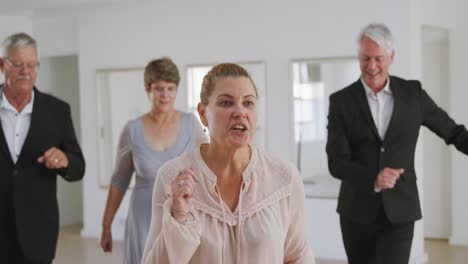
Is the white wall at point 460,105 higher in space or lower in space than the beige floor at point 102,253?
higher

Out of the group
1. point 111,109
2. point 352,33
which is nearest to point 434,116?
point 352,33

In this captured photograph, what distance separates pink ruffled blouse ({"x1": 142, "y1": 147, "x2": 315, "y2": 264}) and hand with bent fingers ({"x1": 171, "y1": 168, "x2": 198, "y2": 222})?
24mm

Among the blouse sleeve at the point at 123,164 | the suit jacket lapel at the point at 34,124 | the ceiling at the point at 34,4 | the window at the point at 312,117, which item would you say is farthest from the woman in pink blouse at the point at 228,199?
the ceiling at the point at 34,4

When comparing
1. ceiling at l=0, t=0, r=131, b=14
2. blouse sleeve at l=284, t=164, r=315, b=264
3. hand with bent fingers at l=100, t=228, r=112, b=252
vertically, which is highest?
ceiling at l=0, t=0, r=131, b=14

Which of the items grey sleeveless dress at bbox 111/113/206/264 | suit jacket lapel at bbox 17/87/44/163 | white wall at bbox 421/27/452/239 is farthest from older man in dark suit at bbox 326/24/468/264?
white wall at bbox 421/27/452/239

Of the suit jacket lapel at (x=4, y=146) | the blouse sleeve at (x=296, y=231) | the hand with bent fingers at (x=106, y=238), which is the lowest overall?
the hand with bent fingers at (x=106, y=238)

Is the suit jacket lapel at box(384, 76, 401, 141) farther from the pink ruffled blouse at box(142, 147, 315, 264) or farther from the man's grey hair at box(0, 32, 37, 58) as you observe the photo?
the man's grey hair at box(0, 32, 37, 58)

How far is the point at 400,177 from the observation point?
362 centimetres

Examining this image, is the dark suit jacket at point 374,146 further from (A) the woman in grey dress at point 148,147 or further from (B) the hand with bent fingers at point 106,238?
(B) the hand with bent fingers at point 106,238

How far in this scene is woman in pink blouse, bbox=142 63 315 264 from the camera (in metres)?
2.05

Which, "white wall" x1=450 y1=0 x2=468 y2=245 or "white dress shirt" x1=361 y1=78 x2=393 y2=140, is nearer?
"white dress shirt" x1=361 y1=78 x2=393 y2=140

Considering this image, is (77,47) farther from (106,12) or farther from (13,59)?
(13,59)

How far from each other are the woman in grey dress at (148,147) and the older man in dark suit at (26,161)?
16.0 inches

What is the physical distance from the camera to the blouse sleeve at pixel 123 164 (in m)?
3.80
